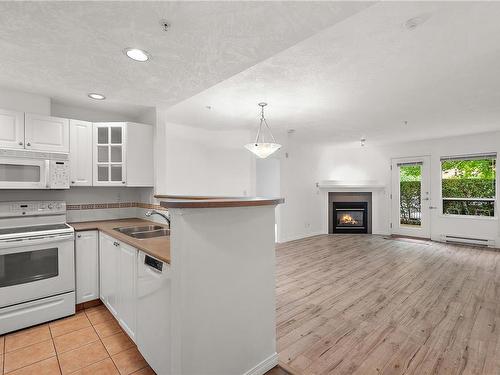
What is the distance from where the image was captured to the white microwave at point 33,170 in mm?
2516

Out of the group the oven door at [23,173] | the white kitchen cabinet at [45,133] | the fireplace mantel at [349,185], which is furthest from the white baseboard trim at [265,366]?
the fireplace mantel at [349,185]

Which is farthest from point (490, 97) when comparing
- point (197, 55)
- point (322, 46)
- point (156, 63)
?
point (156, 63)

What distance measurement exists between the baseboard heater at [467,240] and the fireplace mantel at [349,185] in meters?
1.84

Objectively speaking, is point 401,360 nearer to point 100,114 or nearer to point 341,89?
point 341,89

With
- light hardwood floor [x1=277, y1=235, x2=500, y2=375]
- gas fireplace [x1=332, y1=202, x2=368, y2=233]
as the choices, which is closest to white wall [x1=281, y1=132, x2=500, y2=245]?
gas fireplace [x1=332, y1=202, x2=368, y2=233]

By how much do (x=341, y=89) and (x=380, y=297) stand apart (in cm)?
258

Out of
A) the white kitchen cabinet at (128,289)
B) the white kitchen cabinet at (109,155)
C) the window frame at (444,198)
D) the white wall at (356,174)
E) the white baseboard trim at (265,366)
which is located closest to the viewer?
the white baseboard trim at (265,366)

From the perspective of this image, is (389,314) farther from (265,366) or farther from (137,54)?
(137,54)

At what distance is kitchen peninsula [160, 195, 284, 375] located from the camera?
1.39 metres

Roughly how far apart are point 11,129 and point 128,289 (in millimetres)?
2118

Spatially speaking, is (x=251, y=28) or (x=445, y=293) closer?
(x=251, y=28)

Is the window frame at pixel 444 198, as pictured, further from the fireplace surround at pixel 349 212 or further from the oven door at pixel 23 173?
the oven door at pixel 23 173

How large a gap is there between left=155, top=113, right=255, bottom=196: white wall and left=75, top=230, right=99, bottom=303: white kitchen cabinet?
7.13 feet

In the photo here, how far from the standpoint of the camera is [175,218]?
4.61ft
